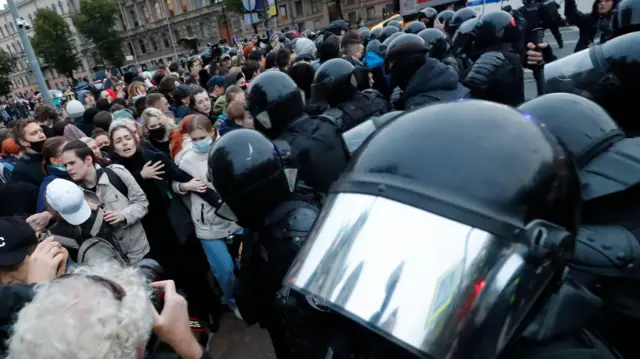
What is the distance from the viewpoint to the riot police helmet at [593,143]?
1.13m

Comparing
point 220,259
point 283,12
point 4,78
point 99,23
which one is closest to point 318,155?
point 220,259

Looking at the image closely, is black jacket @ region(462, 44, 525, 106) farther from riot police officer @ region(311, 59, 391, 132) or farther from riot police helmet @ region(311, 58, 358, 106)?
riot police helmet @ region(311, 58, 358, 106)

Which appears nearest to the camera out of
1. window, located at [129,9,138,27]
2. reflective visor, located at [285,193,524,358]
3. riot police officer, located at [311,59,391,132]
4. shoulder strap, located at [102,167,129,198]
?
reflective visor, located at [285,193,524,358]

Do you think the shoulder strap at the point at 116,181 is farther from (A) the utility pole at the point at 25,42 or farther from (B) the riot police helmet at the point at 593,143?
(A) the utility pole at the point at 25,42

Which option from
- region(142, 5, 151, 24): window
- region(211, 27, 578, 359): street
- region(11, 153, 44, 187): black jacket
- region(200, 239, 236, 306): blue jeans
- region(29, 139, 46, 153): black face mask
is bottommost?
region(211, 27, 578, 359): street

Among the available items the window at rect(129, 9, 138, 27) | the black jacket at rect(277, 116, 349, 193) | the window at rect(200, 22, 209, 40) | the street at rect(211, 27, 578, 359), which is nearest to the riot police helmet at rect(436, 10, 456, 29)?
the black jacket at rect(277, 116, 349, 193)

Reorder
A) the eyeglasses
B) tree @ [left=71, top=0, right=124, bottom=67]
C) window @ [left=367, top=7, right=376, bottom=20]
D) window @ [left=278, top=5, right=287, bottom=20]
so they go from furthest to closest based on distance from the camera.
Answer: window @ [left=278, top=5, right=287, bottom=20], tree @ [left=71, top=0, right=124, bottom=67], window @ [left=367, top=7, right=376, bottom=20], the eyeglasses

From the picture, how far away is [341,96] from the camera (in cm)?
344

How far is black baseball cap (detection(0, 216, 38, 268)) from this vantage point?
178 cm

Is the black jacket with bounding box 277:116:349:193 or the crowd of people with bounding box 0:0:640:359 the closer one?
the crowd of people with bounding box 0:0:640:359

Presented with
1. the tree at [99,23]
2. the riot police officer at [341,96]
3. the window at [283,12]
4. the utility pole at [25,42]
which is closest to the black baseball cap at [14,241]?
the riot police officer at [341,96]

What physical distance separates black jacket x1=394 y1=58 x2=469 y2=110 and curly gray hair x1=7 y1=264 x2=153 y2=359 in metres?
2.46

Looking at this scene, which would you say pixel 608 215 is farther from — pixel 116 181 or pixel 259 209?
pixel 116 181

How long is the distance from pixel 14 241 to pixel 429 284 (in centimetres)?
195
